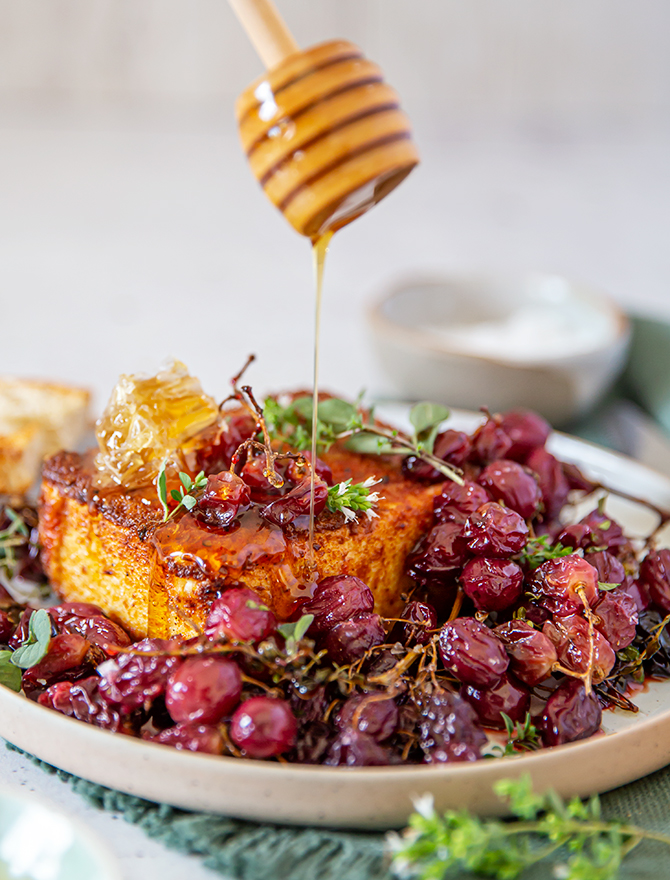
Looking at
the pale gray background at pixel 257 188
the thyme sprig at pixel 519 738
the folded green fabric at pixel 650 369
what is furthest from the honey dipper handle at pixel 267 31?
the folded green fabric at pixel 650 369

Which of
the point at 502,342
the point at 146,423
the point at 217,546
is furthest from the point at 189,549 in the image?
the point at 502,342

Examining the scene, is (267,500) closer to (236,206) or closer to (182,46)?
(236,206)

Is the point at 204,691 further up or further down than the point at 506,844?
further up

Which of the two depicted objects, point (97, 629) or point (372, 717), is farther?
point (97, 629)

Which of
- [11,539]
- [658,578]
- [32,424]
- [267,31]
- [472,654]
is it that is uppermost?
[267,31]

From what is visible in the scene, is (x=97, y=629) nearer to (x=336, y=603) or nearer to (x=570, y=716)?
(x=336, y=603)

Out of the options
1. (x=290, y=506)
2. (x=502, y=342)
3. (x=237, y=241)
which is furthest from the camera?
(x=237, y=241)
